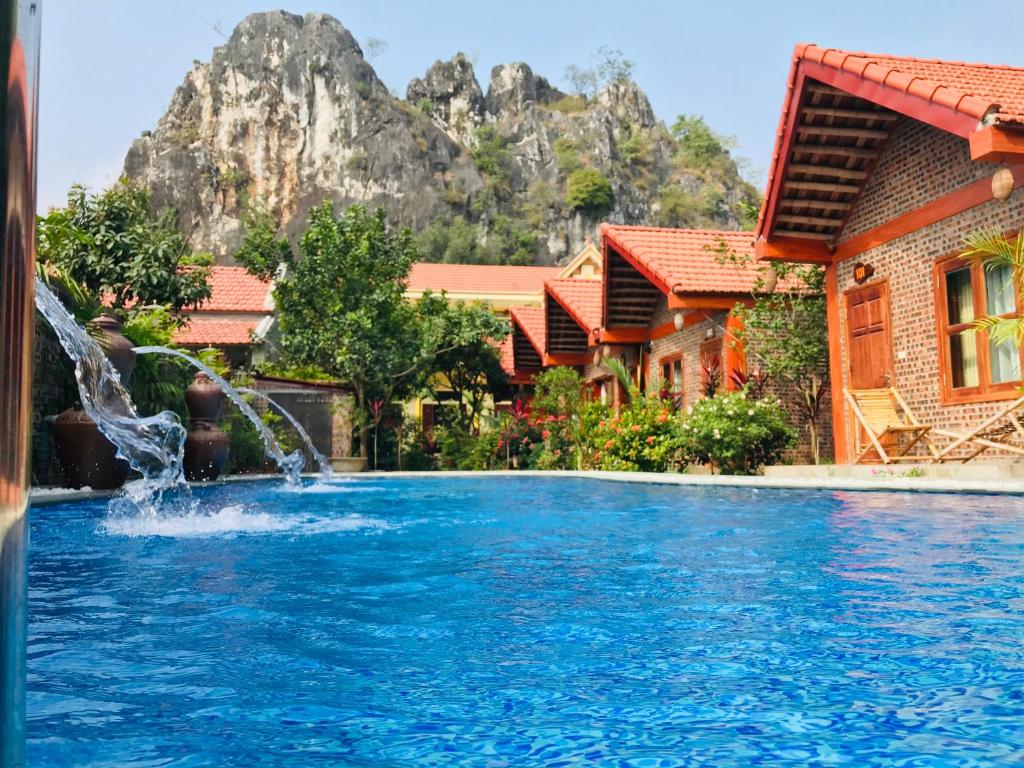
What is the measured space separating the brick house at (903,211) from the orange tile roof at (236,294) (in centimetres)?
1772

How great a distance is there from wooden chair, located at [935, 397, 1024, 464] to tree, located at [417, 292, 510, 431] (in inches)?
569

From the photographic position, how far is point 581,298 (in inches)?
928

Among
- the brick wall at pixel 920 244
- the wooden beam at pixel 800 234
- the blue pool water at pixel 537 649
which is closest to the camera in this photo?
the blue pool water at pixel 537 649

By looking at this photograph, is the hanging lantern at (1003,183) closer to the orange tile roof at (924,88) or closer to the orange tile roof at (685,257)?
the orange tile roof at (924,88)

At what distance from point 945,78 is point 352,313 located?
46.8ft

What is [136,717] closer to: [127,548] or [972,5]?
[127,548]

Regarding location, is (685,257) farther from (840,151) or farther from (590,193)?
(590,193)

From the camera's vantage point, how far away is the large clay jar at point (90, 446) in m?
10.9

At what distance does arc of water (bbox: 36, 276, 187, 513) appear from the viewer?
10.1m

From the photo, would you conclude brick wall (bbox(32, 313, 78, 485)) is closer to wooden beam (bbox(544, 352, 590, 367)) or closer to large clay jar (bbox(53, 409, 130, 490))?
large clay jar (bbox(53, 409, 130, 490))

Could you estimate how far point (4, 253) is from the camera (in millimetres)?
759

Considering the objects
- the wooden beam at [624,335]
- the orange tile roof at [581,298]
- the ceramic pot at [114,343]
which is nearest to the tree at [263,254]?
the orange tile roof at [581,298]

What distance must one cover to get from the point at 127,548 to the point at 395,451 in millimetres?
17929

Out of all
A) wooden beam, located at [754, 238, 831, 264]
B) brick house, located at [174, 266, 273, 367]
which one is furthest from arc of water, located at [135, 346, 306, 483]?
wooden beam, located at [754, 238, 831, 264]
